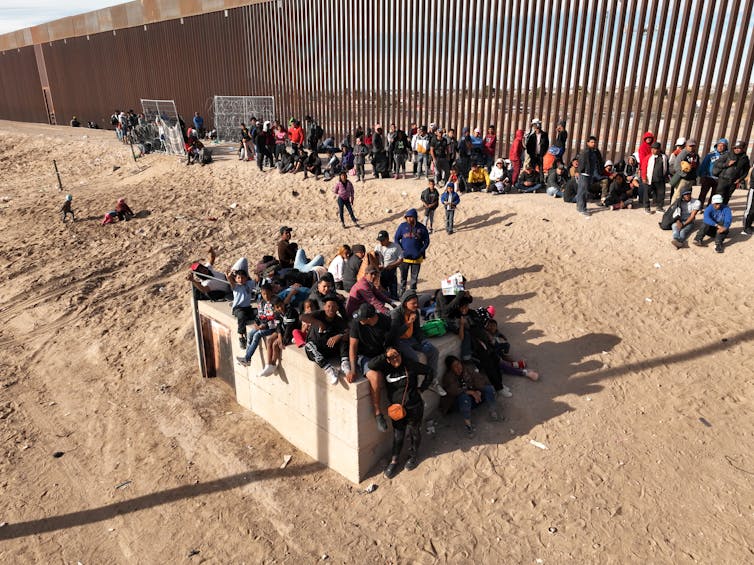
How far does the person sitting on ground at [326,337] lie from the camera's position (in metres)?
6.18

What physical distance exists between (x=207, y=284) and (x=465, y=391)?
4358 millimetres

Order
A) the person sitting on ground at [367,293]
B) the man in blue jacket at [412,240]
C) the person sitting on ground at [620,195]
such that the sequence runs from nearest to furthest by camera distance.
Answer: the person sitting on ground at [367,293] < the man in blue jacket at [412,240] < the person sitting on ground at [620,195]

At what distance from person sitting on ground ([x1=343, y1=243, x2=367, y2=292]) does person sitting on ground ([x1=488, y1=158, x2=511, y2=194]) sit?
21.5 feet

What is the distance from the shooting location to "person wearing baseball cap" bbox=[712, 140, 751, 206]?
1056 centimetres

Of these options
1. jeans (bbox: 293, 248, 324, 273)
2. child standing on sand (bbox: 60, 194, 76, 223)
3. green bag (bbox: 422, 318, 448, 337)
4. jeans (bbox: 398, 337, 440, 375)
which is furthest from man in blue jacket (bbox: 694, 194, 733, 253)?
child standing on sand (bbox: 60, 194, 76, 223)

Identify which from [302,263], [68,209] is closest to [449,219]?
[302,263]

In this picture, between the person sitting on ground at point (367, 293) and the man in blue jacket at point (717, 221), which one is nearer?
the person sitting on ground at point (367, 293)

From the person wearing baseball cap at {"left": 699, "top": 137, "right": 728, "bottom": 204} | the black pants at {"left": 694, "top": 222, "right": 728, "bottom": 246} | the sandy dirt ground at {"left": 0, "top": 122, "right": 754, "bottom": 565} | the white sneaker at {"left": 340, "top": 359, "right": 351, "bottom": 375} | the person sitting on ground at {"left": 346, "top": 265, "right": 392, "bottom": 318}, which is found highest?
the person wearing baseball cap at {"left": 699, "top": 137, "right": 728, "bottom": 204}

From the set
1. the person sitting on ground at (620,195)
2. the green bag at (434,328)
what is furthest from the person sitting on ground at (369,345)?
the person sitting on ground at (620,195)

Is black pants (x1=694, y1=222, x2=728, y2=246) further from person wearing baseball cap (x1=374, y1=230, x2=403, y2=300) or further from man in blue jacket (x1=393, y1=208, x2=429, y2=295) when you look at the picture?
person wearing baseball cap (x1=374, y1=230, x2=403, y2=300)

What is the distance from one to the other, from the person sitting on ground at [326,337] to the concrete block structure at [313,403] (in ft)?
0.61

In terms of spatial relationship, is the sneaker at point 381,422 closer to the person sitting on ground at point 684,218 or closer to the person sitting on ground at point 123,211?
the person sitting on ground at point 684,218

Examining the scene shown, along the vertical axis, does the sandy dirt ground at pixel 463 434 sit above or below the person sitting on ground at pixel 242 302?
below

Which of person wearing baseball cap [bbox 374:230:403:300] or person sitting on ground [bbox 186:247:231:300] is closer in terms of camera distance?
person sitting on ground [bbox 186:247:231:300]
